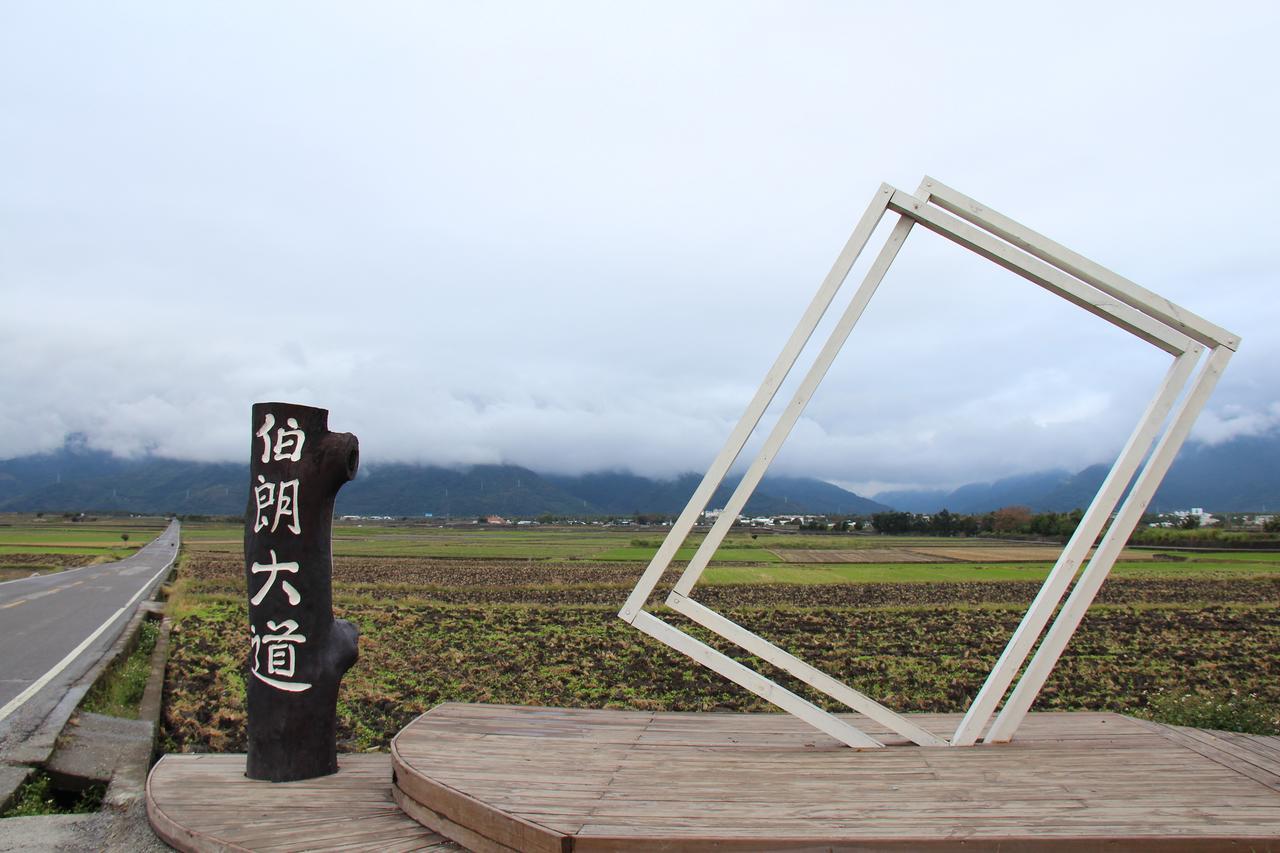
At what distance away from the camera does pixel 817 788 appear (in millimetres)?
4195

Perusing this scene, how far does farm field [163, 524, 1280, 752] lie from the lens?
982cm

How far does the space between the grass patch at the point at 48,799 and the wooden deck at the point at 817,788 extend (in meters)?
2.59

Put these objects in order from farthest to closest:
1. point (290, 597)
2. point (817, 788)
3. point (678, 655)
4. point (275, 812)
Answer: point (678, 655) < point (290, 597) < point (275, 812) < point (817, 788)

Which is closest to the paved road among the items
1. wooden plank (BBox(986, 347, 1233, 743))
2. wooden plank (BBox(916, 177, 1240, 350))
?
wooden plank (BBox(986, 347, 1233, 743))

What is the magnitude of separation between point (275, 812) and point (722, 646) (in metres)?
13.3

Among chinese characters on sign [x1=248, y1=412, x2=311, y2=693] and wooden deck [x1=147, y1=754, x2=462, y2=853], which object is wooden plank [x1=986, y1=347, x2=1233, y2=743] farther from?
chinese characters on sign [x1=248, y1=412, x2=311, y2=693]

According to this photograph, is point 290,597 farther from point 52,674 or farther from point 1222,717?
point 1222,717

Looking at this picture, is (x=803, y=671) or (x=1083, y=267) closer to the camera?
(x=803, y=671)

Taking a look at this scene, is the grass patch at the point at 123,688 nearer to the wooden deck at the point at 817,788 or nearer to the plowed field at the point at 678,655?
the plowed field at the point at 678,655

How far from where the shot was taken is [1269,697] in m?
11.2

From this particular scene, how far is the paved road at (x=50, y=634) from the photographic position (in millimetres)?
8297

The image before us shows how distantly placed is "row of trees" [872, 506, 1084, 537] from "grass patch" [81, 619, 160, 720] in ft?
242

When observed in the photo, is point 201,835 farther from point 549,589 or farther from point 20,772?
point 549,589

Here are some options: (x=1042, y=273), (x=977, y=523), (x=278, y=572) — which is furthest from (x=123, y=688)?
(x=977, y=523)
